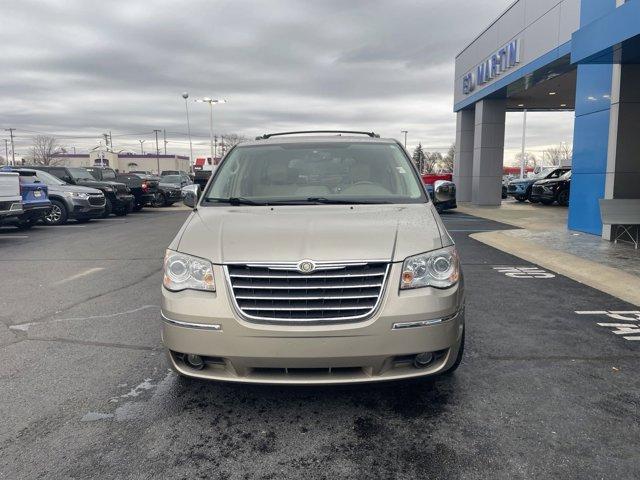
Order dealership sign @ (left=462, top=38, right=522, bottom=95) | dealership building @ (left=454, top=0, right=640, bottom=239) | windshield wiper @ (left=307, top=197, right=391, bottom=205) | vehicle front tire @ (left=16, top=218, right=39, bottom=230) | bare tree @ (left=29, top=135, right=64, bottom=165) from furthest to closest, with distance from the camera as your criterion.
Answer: bare tree @ (left=29, top=135, right=64, bottom=165)
dealership sign @ (left=462, top=38, right=522, bottom=95)
vehicle front tire @ (left=16, top=218, right=39, bottom=230)
dealership building @ (left=454, top=0, right=640, bottom=239)
windshield wiper @ (left=307, top=197, right=391, bottom=205)

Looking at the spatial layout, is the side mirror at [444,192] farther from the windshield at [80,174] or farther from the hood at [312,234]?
the windshield at [80,174]

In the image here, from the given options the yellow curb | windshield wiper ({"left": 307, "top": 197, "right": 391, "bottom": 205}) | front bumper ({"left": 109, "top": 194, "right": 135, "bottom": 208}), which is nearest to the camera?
windshield wiper ({"left": 307, "top": 197, "right": 391, "bottom": 205})

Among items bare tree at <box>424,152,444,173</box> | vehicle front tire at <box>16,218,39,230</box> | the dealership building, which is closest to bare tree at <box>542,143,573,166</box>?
bare tree at <box>424,152,444,173</box>

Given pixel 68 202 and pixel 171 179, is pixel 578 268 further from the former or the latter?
pixel 171 179

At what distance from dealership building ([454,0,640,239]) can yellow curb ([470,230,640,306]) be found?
91.8 inches

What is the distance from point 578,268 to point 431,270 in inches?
234

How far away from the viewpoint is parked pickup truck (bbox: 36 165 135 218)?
693 inches

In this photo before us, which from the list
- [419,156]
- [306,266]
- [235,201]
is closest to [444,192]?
[235,201]

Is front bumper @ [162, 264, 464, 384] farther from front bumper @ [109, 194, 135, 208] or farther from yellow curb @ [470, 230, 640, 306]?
front bumper @ [109, 194, 135, 208]

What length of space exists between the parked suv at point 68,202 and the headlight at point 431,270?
575 inches

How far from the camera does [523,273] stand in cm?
796

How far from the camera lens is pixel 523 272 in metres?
8.05

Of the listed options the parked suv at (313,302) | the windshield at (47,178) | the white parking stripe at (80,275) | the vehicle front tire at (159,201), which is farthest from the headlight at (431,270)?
the vehicle front tire at (159,201)

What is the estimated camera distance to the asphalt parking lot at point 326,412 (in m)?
2.72
